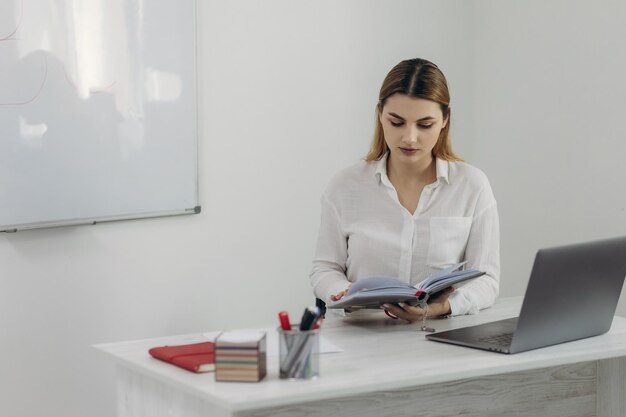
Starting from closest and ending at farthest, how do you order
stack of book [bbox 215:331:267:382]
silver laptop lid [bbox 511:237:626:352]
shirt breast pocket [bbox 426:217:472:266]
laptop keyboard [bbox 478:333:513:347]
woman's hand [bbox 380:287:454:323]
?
stack of book [bbox 215:331:267:382]
silver laptop lid [bbox 511:237:626:352]
laptop keyboard [bbox 478:333:513:347]
woman's hand [bbox 380:287:454:323]
shirt breast pocket [bbox 426:217:472:266]

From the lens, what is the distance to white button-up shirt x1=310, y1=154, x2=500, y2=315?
262cm

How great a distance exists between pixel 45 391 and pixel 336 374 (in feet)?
4.80

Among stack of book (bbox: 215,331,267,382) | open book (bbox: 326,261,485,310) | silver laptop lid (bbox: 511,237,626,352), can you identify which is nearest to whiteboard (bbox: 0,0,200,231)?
open book (bbox: 326,261,485,310)

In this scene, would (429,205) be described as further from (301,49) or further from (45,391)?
(45,391)

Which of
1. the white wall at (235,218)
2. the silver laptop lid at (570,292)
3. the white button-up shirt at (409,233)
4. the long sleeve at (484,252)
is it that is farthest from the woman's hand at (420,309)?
the white wall at (235,218)

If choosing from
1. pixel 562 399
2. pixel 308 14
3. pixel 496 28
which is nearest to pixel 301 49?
pixel 308 14

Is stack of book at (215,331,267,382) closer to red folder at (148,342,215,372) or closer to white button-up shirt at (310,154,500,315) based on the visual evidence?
Result: red folder at (148,342,215,372)

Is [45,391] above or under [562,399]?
under

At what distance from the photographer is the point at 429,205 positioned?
8.70 ft

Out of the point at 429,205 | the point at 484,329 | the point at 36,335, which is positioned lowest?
the point at 36,335

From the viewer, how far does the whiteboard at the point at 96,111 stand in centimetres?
276

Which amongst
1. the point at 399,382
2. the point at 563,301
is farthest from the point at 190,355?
the point at 563,301

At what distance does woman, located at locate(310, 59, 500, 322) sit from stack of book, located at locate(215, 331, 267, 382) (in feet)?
2.62

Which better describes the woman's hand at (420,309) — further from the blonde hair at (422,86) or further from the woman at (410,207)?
the blonde hair at (422,86)
